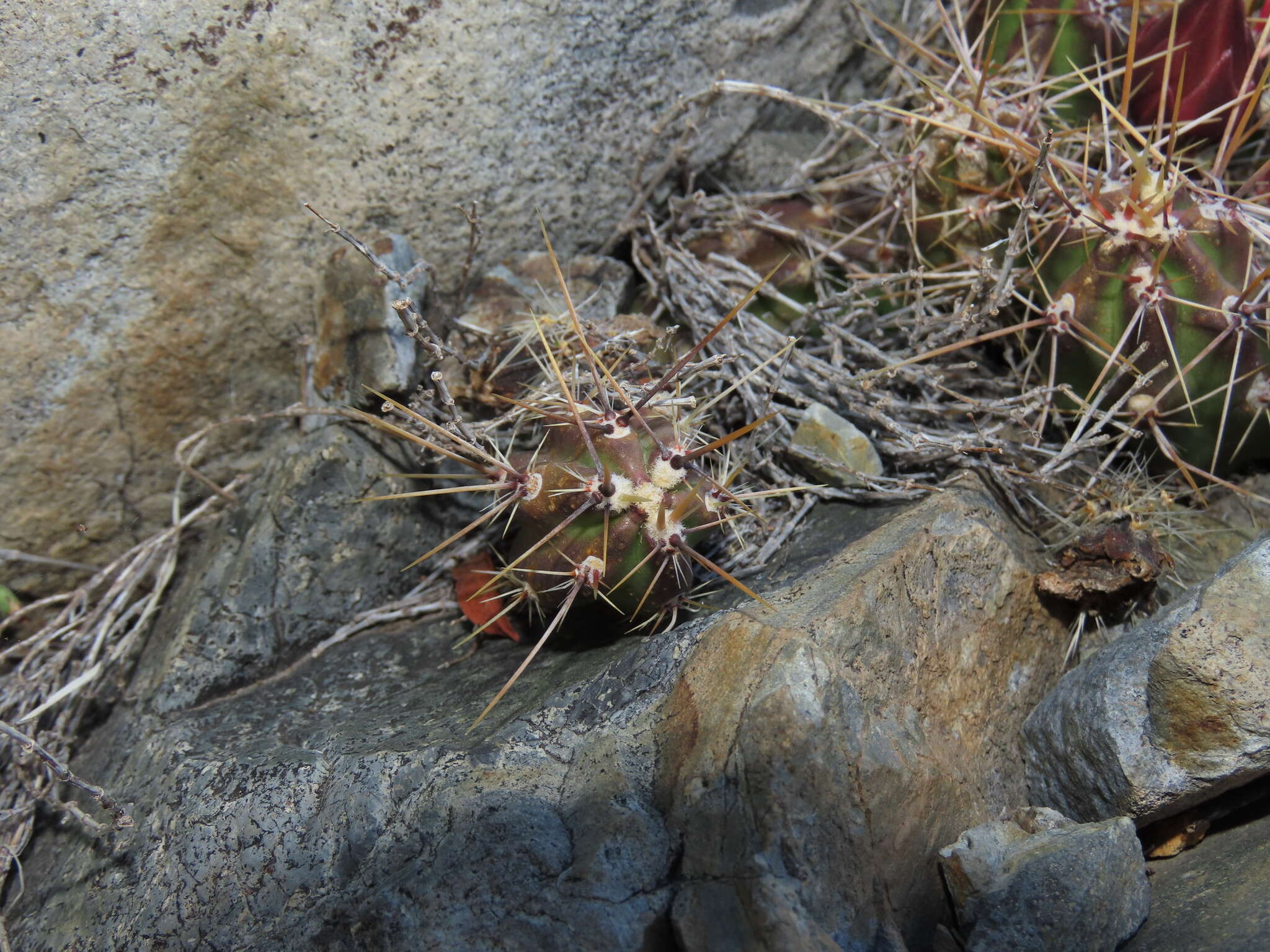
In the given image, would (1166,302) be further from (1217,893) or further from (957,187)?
(1217,893)

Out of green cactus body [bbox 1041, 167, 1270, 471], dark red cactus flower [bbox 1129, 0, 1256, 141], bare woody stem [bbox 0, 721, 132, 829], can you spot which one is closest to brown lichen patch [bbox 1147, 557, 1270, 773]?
green cactus body [bbox 1041, 167, 1270, 471]

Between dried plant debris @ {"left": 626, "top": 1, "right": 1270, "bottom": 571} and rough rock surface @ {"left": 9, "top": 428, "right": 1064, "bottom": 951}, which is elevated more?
dried plant debris @ {"left": 626, "top": 1, "right": 1270, "bottom": 571}

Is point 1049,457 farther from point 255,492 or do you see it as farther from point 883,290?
point 255,492

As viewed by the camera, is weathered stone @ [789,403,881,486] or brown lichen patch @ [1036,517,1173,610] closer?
brown lichen patch @ [1036,517,1173,610]

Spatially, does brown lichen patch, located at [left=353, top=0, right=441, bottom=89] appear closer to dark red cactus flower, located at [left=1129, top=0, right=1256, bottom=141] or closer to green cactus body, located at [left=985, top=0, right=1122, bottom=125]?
green cactus body, located at [left=985, top=0, right=1122, bottom=125]

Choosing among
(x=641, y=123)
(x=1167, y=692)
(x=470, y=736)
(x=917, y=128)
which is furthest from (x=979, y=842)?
(x=641, y=123)

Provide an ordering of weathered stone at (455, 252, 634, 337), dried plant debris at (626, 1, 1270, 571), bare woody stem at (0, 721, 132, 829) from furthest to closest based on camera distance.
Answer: weathered stone at (455, 252, 634, 337) < dried plant debris at (626, 1, 1270, 571) < bare woody stem at (0, 721, 132, 829)
